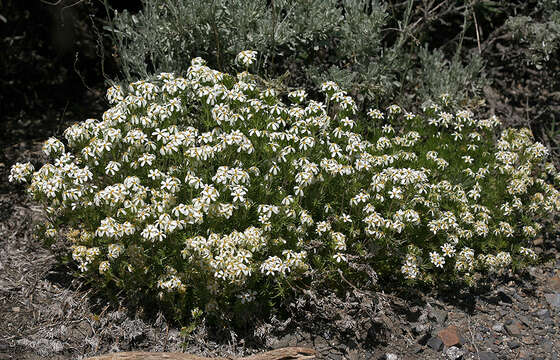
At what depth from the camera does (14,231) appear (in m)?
4.75

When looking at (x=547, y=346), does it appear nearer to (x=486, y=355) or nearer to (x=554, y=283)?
(x=486, y=355)

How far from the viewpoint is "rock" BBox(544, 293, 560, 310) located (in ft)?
14.9

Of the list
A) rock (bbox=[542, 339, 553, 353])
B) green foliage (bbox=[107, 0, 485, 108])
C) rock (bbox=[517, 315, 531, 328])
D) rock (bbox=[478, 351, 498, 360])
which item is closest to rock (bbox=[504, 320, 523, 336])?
rock (bbox=[517, 315, 531, 328])

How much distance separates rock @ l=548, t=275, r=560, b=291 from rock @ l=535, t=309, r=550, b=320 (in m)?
0.30

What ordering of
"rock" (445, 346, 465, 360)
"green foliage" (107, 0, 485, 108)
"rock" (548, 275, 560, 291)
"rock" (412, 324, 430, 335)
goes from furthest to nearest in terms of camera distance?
"green foliage" (107, 0, 485, 108) → "rock" (548, 275, 560, 291) → "rock" (412, 324, 430, 335) → "rock" (445, 346, 465, 360)

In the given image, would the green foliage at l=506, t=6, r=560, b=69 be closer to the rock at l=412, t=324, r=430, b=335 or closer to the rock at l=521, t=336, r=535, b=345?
the rock at l=521, t=336, r=535, b=345

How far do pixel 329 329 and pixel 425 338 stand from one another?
0.67m

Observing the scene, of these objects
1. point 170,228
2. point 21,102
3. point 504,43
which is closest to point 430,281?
point 170,228

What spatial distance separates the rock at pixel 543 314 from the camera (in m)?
4.42

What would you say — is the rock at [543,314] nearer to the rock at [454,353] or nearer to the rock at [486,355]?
the rock at [486,355]

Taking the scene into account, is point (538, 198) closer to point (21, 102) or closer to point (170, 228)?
point (170, 228)

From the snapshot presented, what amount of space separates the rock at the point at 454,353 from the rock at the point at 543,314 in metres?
0.84

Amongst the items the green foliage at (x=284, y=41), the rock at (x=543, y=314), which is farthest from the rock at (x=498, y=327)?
the green foliage at (x=284, y=41)

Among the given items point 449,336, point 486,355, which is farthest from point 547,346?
point 449,336
